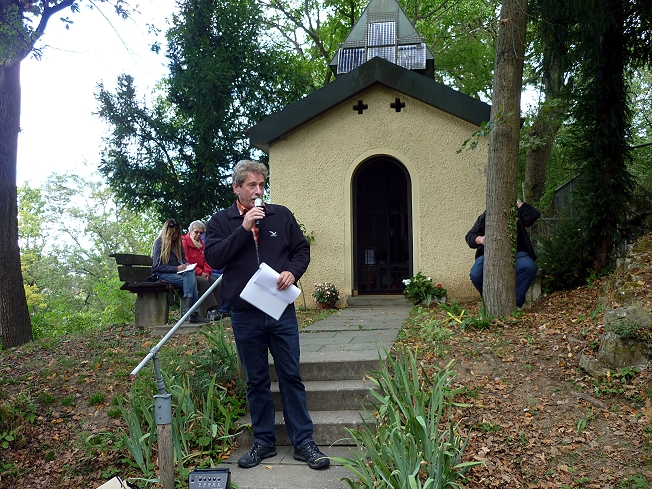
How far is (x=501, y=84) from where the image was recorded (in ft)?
22.3

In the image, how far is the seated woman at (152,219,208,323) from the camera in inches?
320

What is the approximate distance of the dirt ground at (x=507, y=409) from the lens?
12.3 ft

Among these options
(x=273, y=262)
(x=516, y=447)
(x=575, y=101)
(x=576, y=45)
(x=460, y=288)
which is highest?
(x=576, y=45)

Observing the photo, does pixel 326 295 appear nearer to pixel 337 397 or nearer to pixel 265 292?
pixel 337 397

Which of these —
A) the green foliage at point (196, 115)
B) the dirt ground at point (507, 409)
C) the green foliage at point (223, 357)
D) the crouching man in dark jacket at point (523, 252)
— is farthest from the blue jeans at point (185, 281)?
the green foliage at point (196, 115)

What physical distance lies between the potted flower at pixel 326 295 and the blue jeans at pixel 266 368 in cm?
577

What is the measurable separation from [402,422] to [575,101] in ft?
21.7

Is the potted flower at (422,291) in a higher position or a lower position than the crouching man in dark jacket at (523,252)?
lower

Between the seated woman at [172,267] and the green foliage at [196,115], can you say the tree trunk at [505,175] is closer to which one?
the seated woman at [172,267]

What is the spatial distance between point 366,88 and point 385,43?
4.84 meters

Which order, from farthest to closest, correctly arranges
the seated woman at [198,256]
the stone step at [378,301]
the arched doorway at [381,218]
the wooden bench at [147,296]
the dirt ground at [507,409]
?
the arched doorway at [381,218] < the stone step at [378,301] < the seated woman at [198,256] < the wooden bench at [147,296] < the dirt ground at [507,409]

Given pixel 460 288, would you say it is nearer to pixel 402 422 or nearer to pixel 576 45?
pixel 576 45

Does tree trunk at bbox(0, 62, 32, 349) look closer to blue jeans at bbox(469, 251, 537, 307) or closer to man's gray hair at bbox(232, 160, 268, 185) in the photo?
man's gray hair at bbox(232, 160, 268, 185)

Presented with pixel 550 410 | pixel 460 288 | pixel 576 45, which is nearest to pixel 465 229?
pixel 460 288
